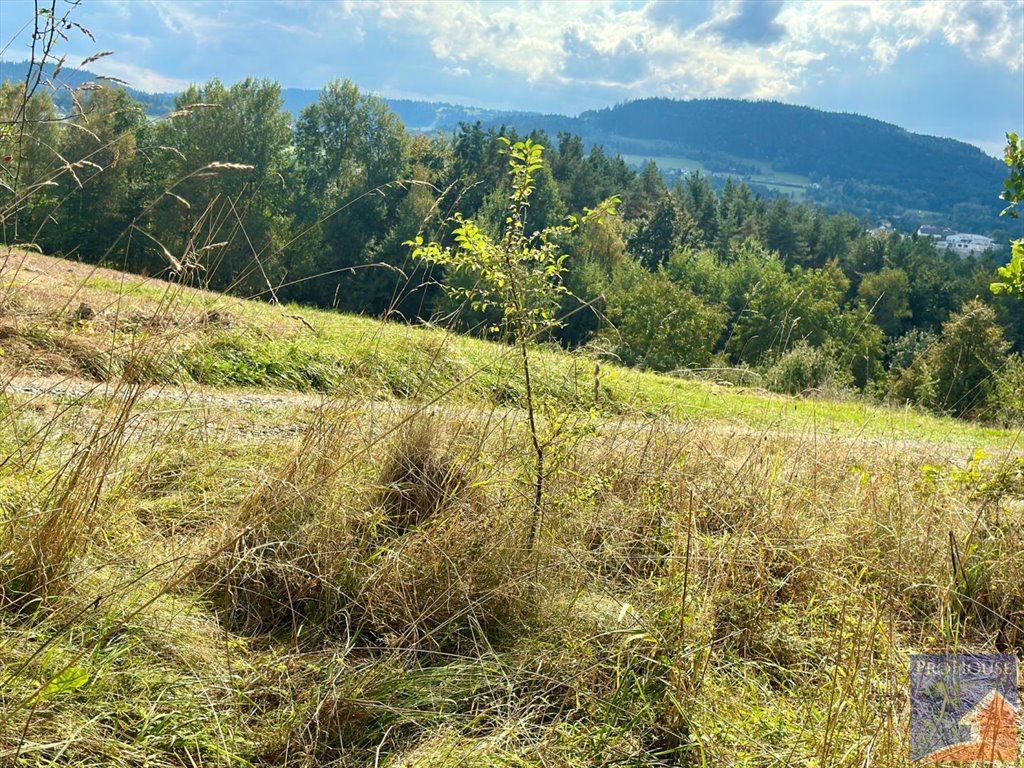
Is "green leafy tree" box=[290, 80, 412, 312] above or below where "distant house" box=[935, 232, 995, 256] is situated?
below

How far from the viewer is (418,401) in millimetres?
4047

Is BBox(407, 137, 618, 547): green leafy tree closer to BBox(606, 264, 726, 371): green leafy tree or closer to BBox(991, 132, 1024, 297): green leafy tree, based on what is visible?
BBox(991, 132, 1024, 297): green leafy tree

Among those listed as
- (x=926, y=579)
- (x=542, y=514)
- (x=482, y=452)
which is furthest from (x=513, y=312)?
(x=926, y=579)

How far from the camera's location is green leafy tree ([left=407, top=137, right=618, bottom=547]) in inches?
144

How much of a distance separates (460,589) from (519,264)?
162 cm

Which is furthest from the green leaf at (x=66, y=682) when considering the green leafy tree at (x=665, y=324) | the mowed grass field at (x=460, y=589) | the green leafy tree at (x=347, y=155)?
→ the green leafy tree at (x=347, y=155)

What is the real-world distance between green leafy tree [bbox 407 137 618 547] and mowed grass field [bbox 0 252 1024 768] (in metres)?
0.47

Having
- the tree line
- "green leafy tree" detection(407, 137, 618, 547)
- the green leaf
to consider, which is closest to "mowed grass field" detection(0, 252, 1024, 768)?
the green leaf

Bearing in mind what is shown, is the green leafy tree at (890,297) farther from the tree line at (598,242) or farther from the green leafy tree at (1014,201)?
the green leafy tree at (1014,201)

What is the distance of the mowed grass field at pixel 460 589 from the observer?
7.78ft

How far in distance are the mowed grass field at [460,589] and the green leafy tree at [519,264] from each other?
467mm

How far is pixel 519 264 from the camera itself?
12.2 ft

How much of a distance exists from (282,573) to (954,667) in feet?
8.99

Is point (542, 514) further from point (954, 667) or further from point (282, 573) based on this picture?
point (954, 667)
